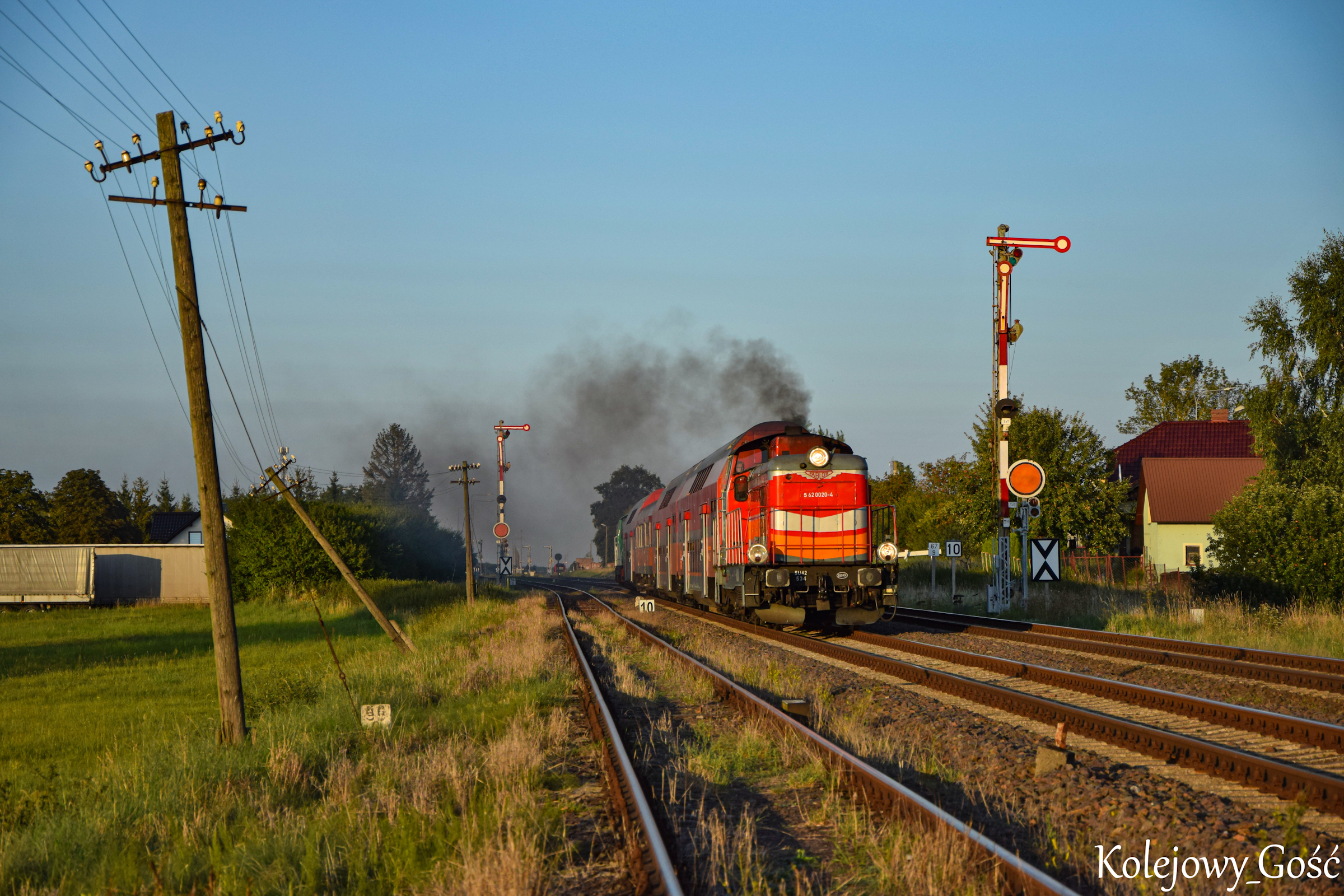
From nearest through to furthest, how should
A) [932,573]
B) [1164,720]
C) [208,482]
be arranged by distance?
[1164,720], [208,482], [932,573]

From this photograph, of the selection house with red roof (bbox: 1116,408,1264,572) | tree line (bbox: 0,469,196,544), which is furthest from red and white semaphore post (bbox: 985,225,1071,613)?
tree line (bbox: 0,469,196,544)

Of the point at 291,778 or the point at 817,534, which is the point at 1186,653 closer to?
the point at 817,534

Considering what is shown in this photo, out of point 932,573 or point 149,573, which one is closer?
point 932,573

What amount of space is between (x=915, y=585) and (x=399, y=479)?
119575 mm

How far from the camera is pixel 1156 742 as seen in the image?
8.20 m

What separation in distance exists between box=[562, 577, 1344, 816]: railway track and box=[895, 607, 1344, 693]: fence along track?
7.02 feet

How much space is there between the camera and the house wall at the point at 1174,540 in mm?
47438

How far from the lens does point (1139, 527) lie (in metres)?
51.9

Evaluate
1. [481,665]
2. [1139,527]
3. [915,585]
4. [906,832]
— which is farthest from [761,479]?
[1139,527]

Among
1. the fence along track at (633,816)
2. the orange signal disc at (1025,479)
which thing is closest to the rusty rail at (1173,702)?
the fence along track at (633,816)

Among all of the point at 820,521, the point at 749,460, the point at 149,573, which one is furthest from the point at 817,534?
the point at 149,573

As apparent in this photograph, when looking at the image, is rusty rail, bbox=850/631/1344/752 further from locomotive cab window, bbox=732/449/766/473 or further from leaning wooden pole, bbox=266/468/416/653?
leaning wooden pole, bbox=266/468/416/653

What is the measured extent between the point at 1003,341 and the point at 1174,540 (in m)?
30.7

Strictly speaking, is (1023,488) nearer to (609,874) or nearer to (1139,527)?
(609,874)
